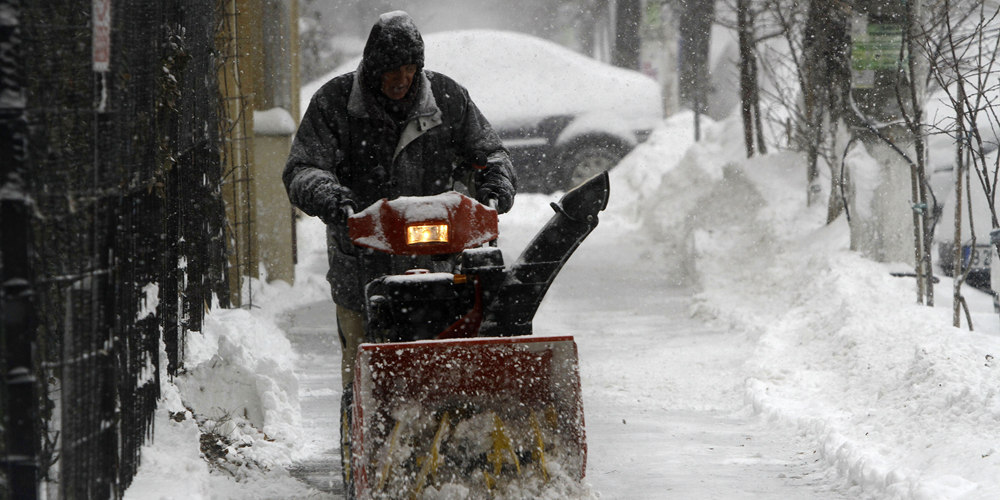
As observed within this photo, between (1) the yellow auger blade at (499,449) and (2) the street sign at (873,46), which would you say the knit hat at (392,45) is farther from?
(2) the street sign at (873,46)

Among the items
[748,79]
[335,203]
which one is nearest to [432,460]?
[335,203]

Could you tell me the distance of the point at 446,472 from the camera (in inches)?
160

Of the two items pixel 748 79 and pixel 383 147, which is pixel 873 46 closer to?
pixel 748 79

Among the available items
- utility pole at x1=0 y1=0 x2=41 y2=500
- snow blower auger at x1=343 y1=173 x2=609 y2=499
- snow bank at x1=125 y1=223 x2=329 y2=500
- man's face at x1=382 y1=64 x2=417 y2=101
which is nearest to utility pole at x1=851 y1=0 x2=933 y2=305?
snow bank at x1=125 y1=223 x2=329 y2=500

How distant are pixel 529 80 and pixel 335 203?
44.9 ft

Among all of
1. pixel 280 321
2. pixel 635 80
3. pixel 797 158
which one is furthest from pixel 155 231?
pixel 635 80

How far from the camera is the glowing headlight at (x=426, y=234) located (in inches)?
150

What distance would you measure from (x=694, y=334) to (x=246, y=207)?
3826 millimetres

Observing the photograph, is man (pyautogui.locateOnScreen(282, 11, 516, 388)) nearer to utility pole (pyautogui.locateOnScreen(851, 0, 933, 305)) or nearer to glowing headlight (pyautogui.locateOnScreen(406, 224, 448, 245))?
glowing headlight (pyautogui.locateOnScreen(406, 224, 448, 245))

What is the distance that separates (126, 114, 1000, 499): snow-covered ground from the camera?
4941 millimetres

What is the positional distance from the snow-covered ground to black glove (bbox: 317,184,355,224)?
109cm

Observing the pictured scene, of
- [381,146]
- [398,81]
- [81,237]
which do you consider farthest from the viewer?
[381,146]

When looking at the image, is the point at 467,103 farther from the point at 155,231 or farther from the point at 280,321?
the point at 280,321

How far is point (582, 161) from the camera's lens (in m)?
17.2
